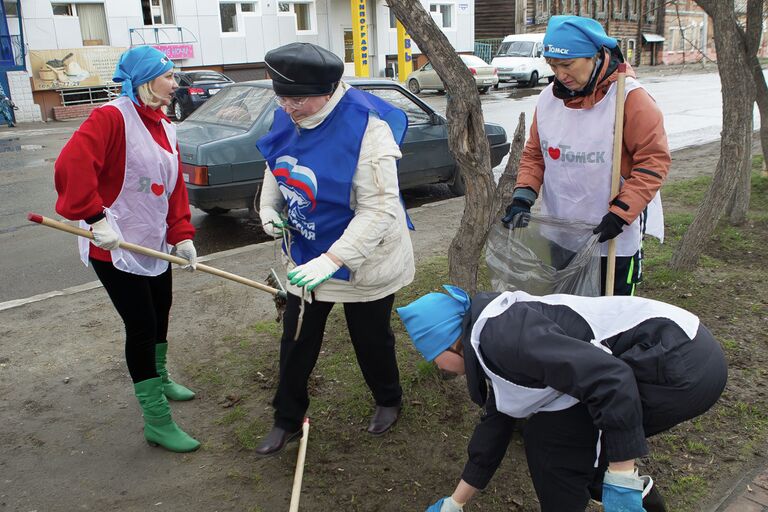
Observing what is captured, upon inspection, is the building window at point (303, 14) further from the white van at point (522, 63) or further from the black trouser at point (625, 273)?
the black trouser at point (625, 273)

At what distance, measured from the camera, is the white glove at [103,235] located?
9.43ft

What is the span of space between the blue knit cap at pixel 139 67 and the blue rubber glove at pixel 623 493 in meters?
2.37

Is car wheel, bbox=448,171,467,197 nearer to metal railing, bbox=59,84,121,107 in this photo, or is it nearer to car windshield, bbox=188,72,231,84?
car windshield, bbox=188,72,231,84

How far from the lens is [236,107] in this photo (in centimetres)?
769

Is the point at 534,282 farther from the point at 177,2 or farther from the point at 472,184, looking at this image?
the point at 177,2

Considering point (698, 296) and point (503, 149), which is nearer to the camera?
point (698, 296)

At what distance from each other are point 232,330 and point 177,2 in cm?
2192

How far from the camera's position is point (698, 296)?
15.6 feet

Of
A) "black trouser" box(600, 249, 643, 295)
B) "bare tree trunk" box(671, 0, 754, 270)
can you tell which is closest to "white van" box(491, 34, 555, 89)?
"bare tree trunk" box(671, 0, 754, 270)

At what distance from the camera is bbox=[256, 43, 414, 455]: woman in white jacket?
2.67 metres

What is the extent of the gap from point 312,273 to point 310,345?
581 millimetres

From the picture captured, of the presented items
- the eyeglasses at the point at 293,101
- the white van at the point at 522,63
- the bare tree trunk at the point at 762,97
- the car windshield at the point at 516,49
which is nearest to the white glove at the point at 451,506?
the eyeglasses at the point at 293,101

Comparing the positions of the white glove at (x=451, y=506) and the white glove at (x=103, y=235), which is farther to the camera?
the white glove at (x=103, y=235)

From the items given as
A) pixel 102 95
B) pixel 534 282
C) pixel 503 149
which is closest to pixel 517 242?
pixel 534 282
